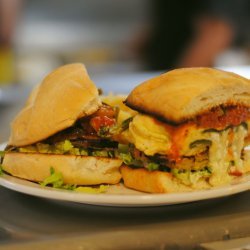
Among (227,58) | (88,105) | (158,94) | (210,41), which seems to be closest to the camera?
(158,94)

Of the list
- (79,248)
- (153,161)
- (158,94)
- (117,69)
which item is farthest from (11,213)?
(117,69)

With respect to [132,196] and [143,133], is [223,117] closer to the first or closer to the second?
[143,133]

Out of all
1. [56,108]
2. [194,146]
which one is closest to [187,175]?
[194,146]

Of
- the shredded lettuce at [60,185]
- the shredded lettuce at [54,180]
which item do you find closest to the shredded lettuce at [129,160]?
the shredded lettuce at [60,185]

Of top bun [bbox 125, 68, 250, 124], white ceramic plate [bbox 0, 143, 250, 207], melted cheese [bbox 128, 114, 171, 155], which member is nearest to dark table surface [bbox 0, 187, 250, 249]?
white ceramic plate [bbox 0, 143, 250, 207]

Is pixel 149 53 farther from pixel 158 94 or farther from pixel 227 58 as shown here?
pixel 158 94

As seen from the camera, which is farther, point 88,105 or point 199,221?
point 88,105

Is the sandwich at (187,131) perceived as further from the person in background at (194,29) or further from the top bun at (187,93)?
the person in background at (194,29)

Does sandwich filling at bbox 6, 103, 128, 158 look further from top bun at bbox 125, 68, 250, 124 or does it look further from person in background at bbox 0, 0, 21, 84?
person in background at bbox 0, 0, 21, 84
